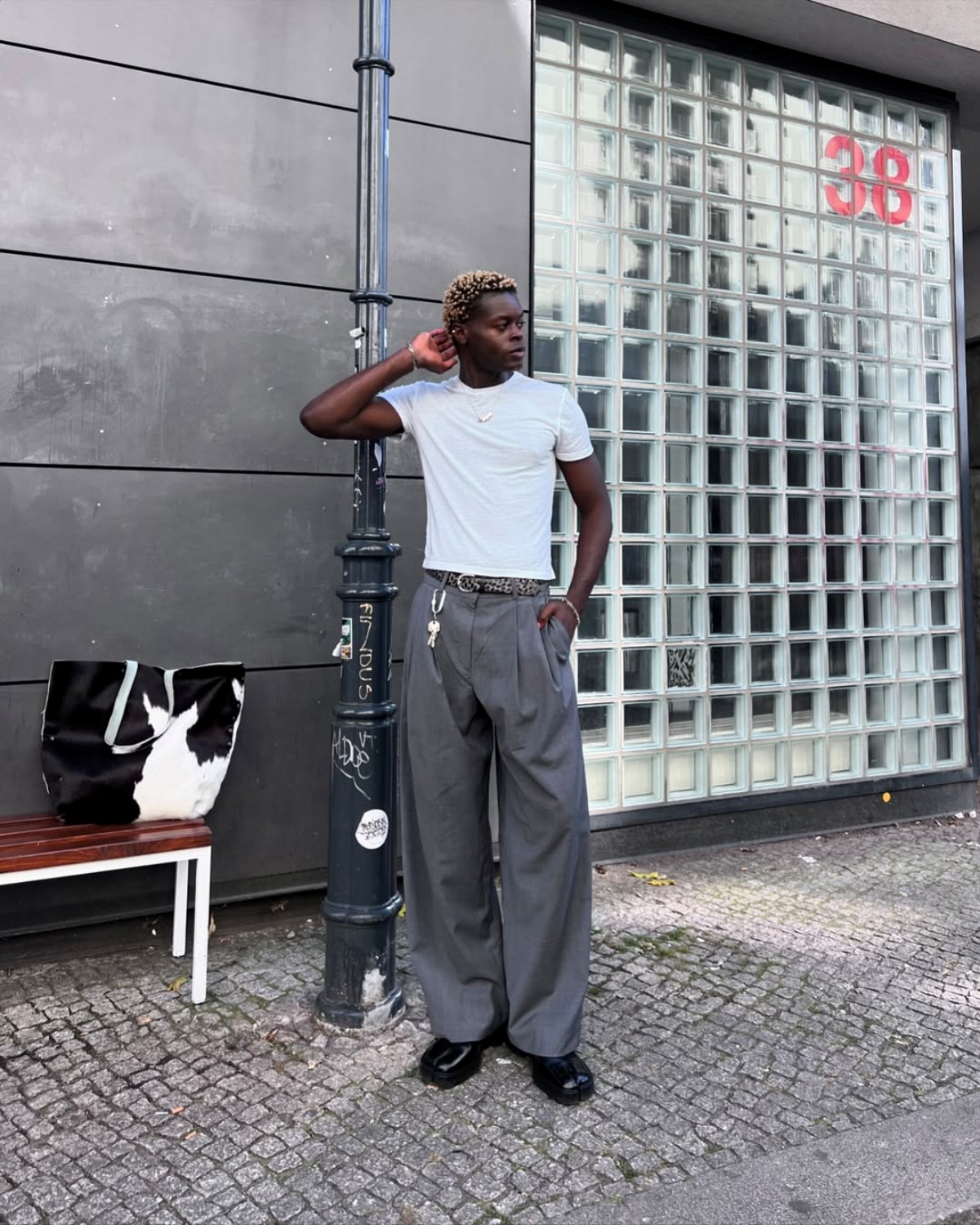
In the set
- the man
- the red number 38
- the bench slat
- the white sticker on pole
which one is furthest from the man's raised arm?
the red number 38

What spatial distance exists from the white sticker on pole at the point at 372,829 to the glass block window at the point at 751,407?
2098mm

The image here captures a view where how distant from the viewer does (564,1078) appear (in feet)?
8.99

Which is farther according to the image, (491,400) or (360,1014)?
(360,1014)

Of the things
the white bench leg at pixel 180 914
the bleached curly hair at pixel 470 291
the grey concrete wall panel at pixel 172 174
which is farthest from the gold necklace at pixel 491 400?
the white bench leg at pixel 180 914

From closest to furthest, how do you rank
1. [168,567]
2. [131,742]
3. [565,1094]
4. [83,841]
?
[565,1094] < [83,841] < [131,742] < [168,567]

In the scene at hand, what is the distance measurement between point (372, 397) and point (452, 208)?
2021mm

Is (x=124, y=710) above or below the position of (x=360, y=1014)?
above

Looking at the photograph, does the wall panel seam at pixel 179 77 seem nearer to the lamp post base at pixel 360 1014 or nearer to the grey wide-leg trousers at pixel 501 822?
the grey wide-leg trousers at pixel 501 822

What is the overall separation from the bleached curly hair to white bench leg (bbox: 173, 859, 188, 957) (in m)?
2.23

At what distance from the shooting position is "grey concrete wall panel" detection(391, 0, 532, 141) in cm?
438

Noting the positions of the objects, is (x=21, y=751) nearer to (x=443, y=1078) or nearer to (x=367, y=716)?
(x=367, y=716)

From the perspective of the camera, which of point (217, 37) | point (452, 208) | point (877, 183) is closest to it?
point (217, 37)

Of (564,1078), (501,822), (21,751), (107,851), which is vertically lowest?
(564,1078)

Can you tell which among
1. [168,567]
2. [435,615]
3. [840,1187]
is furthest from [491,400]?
[840,1187]
